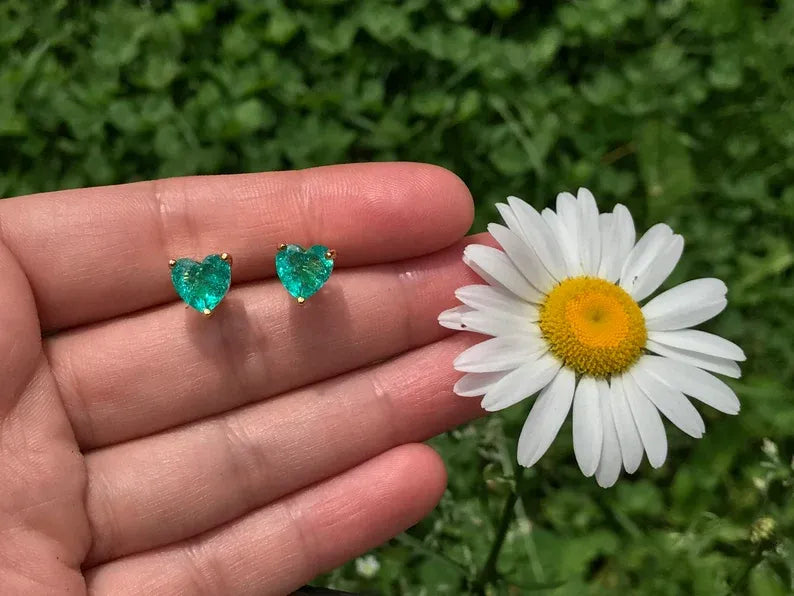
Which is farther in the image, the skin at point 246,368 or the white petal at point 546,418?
the skin at point 246,368

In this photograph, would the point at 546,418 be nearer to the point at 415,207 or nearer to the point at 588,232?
the point at 588,232

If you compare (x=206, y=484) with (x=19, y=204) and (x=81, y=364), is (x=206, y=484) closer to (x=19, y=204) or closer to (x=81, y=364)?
(x=81, y=364)

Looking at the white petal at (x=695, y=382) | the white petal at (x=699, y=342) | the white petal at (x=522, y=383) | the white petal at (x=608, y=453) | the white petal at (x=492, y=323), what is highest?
the white petal at (x=492, y=323)

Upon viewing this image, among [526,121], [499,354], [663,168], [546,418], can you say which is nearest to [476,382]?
[499,354]

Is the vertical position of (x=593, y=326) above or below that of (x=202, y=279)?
below

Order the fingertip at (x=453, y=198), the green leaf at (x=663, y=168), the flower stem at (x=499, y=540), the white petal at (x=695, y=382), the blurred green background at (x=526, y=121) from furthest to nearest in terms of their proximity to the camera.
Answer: the green leaf at (x=663, y=168), the blurred green background at (x=526, y=121), the fingertip at (x=453, y=198), the white petal at (x=695, y=382), the flower stem at (x=499, y=540)

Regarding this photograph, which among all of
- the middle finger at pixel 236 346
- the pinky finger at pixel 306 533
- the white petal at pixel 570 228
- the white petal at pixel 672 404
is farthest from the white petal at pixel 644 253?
the pinky finger at pixel 306 533

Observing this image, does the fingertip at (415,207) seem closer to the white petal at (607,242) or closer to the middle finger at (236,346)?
the middle finger at (236,346)
